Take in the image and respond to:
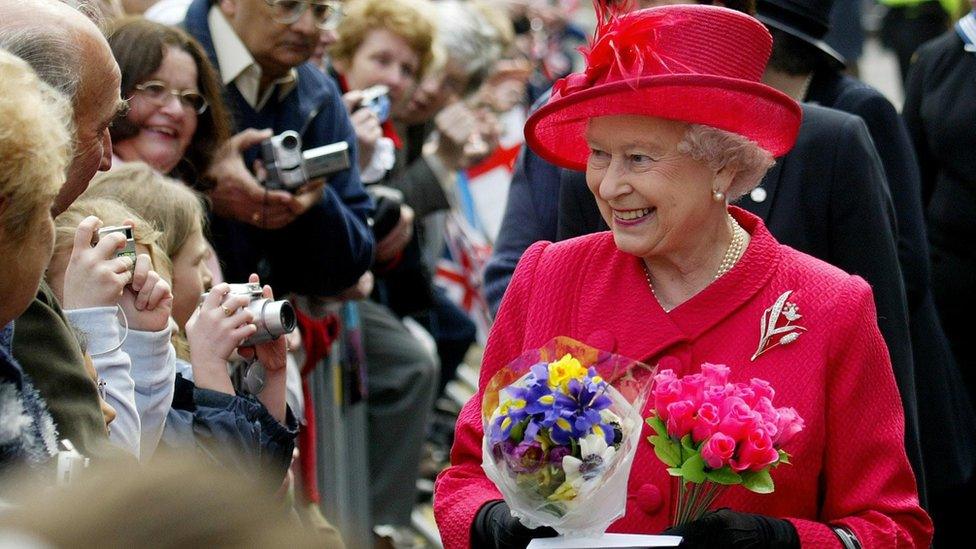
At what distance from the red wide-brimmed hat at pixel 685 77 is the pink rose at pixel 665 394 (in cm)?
56

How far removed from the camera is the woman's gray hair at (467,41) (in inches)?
301

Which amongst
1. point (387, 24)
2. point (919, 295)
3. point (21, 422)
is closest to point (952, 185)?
point (919, 295)

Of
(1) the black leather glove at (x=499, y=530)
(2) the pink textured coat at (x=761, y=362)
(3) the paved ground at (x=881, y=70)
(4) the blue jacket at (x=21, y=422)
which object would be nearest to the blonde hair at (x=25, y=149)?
(4) the blue jacket at (x=21, y=422)

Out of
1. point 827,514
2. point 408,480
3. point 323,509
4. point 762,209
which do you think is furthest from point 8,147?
point 408,480

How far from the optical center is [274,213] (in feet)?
15.0

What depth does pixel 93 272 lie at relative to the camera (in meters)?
2.90

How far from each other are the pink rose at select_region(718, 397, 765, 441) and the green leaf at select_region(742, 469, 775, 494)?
83 mm

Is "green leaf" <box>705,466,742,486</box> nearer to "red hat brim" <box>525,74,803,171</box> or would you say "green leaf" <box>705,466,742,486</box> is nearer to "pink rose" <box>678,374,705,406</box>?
"pink rose" <box>678,374,705,406</box>

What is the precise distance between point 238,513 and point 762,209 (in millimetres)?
2839

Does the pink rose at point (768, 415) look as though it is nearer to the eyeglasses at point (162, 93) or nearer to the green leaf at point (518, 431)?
the green leaf at point (518, 431)

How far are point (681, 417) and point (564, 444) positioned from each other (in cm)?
26

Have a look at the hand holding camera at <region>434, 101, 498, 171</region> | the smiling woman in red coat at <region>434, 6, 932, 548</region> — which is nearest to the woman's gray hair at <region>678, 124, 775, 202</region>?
the smiling woman in red coat at <region>434, 6, 932, 548</region>

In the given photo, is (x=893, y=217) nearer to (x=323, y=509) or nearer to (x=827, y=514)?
(x=827, y=514)

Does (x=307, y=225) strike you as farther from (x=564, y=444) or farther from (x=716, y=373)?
(x=564, y=444)
